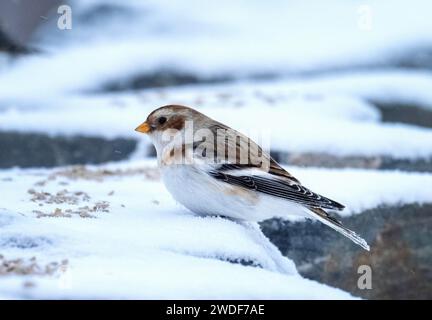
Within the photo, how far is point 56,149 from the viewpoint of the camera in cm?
772

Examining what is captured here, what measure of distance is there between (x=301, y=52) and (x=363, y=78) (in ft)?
7.23

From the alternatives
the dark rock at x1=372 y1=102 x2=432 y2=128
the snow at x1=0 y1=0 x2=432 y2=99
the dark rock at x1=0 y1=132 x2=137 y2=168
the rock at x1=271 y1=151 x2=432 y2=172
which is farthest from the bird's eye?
the dark rock at x1=372 y1=102 x2=432 y2=128

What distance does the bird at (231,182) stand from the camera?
4.62 meters

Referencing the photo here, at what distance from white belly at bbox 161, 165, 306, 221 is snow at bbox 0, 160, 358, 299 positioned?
0.08 metres

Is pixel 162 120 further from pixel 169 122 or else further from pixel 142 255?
pixel 142 255

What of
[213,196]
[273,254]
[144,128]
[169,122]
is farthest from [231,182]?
[144,128]

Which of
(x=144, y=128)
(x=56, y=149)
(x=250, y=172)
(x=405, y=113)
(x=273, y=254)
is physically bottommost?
(x=273, y=254)

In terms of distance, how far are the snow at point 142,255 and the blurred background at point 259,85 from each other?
103 centimetres

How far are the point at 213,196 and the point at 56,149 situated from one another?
11.2 ft

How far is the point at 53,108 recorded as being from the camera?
8.80 meters

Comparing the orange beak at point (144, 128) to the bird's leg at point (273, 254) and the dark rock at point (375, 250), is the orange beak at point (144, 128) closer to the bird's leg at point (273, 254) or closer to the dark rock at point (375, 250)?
the bird's leg at point (273, 254)

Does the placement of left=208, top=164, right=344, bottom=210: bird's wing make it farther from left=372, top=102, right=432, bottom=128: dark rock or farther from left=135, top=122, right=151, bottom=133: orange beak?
left=372, top=102, right=432, bottom=128: dark rock

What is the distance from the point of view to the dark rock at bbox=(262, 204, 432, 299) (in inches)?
217

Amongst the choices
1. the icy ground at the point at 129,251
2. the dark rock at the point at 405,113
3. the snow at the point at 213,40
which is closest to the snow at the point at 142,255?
the icy ground at the point at 129,251
